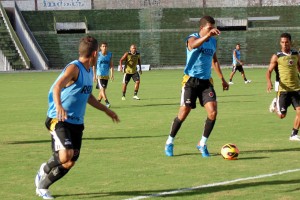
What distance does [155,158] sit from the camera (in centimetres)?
1120

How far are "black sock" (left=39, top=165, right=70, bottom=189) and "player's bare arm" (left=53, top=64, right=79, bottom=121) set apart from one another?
34.9 inches

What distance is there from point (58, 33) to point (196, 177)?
2187 inches

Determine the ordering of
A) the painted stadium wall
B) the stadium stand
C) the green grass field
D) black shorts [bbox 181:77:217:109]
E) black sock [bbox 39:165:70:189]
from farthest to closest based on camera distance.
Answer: the painted stadium wall
the stadium stand
black shorts [bbox 181:77:217:109]
the green grass field
black sock [bbox 39:165:70:189]

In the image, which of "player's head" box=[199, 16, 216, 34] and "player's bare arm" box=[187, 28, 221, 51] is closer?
"player's bare arm" box=[187, 28, 221, 51]

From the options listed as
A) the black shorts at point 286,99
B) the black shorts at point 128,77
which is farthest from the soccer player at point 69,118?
the black shorts at point 128,77

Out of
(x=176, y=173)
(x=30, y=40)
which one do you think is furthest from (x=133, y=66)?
(x=30, y=40)

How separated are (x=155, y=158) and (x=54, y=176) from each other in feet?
11.1

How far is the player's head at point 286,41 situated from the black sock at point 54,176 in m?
6.53

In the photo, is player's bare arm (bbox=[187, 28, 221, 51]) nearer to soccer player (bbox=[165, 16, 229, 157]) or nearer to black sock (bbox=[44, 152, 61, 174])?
soccer player (bbox=[165, 16, 229, 157])

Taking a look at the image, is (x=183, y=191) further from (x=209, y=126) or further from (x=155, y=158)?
(x=209, y=126)

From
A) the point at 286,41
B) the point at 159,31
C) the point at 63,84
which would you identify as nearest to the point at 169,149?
the point at 286,41

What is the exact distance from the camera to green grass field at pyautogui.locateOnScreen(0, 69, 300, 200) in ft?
28.2

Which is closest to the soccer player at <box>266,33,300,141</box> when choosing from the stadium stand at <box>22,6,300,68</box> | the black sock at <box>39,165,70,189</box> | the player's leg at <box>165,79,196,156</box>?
the player's leg at <box>165,79,196,156</box>

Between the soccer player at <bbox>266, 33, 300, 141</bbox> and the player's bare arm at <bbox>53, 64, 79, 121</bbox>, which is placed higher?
the player's bare arm at <bbox>53, 64, 79, 121</bbox>
